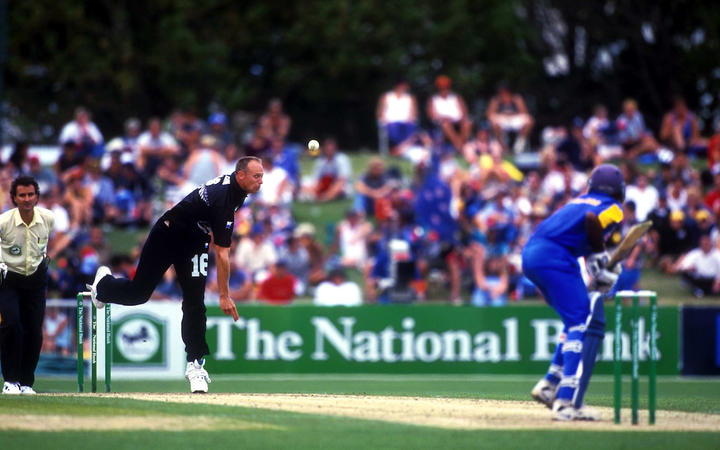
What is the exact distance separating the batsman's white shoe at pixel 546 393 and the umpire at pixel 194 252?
2890mm

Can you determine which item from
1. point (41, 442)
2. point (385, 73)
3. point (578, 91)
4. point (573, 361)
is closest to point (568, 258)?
point (573, 361)

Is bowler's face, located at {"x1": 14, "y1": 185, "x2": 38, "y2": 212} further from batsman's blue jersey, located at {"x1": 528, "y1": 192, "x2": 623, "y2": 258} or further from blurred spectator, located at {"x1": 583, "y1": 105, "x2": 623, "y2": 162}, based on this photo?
blurred spectator, located at {"x1": 583, "y1": 105, "x2": 623, "y2": 162}

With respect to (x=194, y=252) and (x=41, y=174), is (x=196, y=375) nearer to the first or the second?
(x=194, y=252)

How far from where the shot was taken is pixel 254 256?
21.9 m

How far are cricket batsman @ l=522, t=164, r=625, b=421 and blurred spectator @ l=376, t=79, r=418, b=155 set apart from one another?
14.7m

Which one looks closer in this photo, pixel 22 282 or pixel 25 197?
pixel 25 197

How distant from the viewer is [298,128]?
3497 cm

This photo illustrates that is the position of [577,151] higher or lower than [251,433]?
higher

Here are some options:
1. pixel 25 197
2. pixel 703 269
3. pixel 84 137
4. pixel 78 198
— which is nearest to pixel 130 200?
pixel 78 198

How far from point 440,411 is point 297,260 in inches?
436

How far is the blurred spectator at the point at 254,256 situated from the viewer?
71.8ft

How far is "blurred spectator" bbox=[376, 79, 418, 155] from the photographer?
83.6 ft

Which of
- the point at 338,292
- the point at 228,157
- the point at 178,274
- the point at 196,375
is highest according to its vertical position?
the point at 228,157

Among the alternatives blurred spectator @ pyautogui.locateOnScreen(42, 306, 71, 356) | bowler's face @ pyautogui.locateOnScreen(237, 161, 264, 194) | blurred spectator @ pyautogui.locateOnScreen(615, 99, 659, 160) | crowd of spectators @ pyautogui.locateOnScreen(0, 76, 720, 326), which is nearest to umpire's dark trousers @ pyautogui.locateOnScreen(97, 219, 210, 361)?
bowler's face @ pyautogui.locateOnScreen(237, 161, 264, 194)
